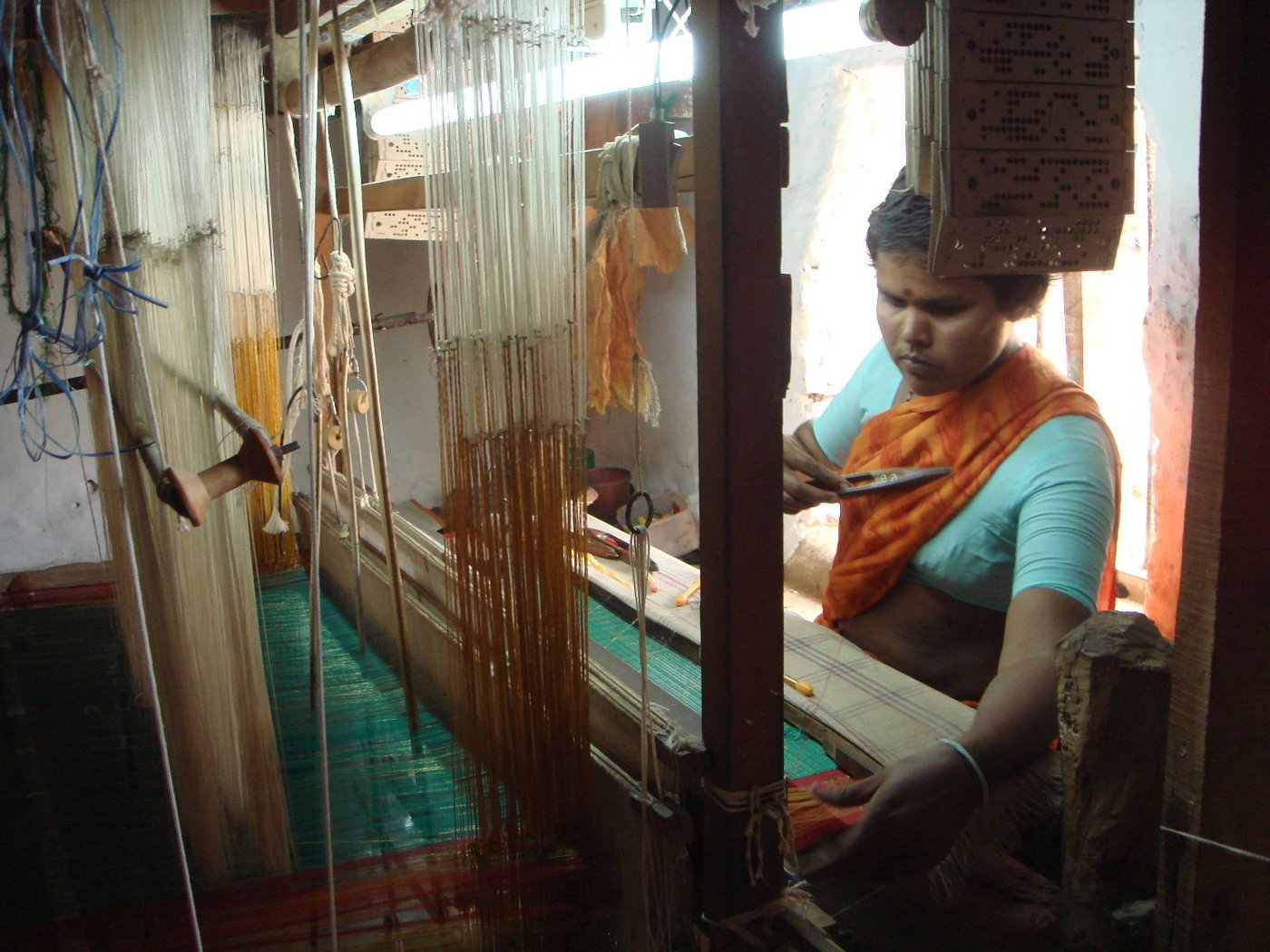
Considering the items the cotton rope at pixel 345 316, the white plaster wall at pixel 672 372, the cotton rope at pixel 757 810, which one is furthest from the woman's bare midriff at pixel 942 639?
the white plaster wall at pixel 672 372

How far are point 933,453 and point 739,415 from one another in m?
1.23

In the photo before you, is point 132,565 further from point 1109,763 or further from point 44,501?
point 44,501

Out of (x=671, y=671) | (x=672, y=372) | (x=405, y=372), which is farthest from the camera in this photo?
(x=405, y=372)

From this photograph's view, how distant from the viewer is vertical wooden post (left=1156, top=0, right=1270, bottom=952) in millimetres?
1025

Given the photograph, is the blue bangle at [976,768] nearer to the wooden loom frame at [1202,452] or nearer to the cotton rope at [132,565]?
the wooden loom frame at [1202,452]

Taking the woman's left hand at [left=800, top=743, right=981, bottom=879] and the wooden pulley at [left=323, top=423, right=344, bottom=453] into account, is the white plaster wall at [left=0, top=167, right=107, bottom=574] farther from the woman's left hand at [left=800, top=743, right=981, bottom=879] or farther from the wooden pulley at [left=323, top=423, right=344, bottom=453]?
the woman's left hand at [left=800, top=743, right=981, bottom=879]

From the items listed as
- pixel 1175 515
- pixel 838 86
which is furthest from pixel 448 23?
pixel 838 86

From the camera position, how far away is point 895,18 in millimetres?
1045

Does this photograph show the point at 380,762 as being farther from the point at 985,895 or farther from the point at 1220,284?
the point at 1220,284

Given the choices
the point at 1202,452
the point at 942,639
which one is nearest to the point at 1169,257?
the point at 942,639

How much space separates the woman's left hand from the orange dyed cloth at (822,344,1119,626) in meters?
0.83

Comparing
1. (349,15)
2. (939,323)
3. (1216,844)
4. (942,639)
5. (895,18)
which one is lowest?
(942,639)

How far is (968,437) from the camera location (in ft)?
6.99

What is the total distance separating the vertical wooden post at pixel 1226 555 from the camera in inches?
40.4
